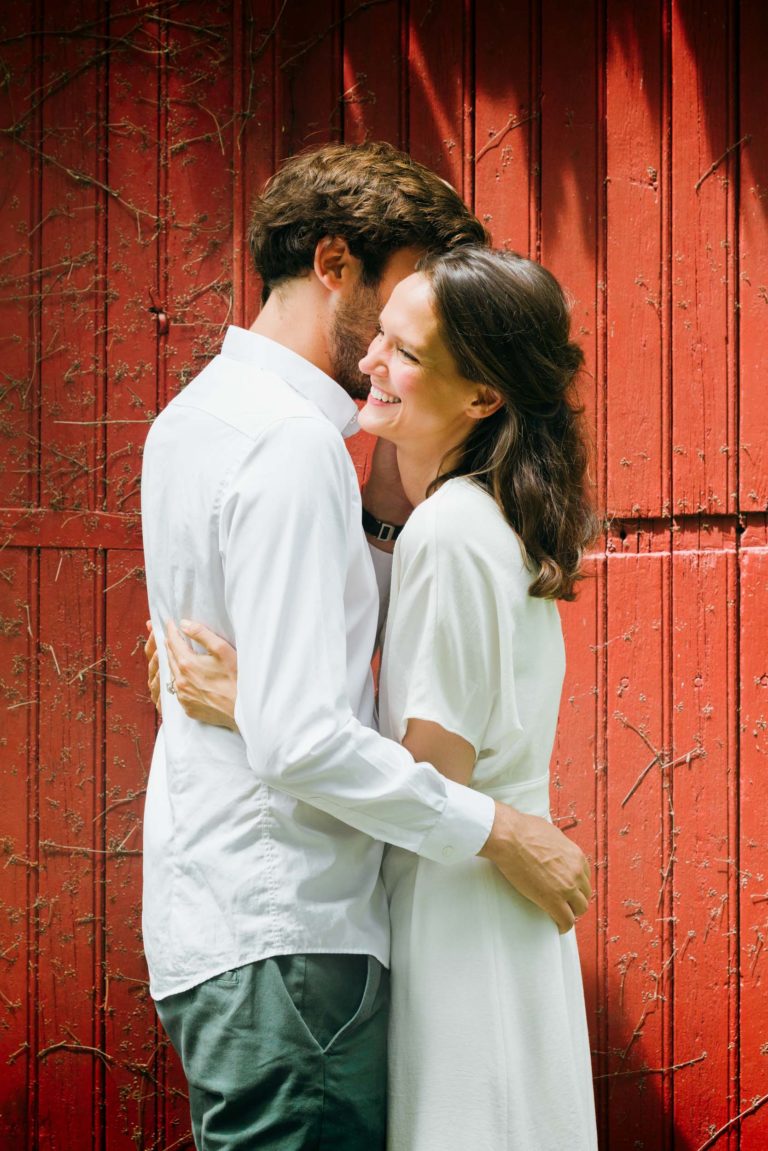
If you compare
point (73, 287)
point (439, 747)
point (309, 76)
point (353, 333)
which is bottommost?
point (439, 747)

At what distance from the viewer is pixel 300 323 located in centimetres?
202

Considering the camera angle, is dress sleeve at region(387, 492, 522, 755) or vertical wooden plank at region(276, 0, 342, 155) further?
vertical wooden plank at region(276, 0, 342, 155)

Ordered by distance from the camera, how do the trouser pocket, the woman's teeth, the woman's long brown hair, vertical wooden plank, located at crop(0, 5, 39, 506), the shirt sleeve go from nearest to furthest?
the shirt sleeve, the trouser pocket, the woman's long brown hair, the woman's teeth, vertical wooden plank, located at crop(0, 5, 39, 506)

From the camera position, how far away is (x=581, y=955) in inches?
117

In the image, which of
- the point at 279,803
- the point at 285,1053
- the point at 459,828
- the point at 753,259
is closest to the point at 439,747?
the point at 459,828

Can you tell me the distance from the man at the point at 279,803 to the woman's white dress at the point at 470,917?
2.1 inches

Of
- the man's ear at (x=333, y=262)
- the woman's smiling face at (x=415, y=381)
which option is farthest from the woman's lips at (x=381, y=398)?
the man's ear at (x=333, y=262)

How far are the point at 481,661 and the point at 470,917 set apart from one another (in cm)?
44

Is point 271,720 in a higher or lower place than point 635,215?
lower

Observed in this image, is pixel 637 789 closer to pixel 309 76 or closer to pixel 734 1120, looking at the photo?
pixel 734 1120

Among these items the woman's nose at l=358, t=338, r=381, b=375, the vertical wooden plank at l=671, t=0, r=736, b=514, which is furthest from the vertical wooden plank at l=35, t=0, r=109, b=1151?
the vertical wooden plank at l=671, t=0, r=736, b=514

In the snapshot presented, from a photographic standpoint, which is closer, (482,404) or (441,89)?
(482,404)

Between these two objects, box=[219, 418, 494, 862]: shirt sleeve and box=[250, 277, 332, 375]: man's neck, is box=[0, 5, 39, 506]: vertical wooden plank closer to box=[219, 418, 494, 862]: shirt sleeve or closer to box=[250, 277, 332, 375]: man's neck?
box=[250, 277, 332, 375]: man's neck

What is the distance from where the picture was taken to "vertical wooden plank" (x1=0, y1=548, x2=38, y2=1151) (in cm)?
296
